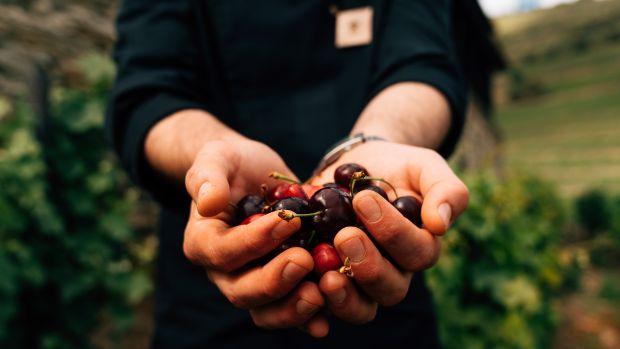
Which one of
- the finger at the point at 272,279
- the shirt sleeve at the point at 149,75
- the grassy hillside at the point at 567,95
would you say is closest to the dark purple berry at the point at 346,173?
the finger at the point at 272,279

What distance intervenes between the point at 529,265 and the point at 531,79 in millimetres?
54638

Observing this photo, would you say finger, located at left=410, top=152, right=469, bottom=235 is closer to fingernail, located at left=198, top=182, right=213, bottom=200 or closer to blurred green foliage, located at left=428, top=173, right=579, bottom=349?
fingernail, located at left=198, top=182, right=213, bottom=200

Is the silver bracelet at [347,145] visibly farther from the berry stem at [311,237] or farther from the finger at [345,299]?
the finger at [345,299]

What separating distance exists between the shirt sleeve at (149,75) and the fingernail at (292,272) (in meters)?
0.77

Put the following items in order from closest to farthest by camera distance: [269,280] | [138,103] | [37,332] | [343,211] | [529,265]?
1. [269,280]
2. [343,211]
3. [138,103]
4. [37,332]
5. [529,265]

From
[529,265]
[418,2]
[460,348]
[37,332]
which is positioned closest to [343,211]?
[418,2]

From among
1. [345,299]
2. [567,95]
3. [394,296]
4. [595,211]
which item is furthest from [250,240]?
[567,95]

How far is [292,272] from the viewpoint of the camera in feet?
3.50

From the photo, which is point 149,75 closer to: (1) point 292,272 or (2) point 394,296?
(1) point 292,272

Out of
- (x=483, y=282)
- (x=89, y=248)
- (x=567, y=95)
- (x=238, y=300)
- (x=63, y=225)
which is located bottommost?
(x=567, y=95)

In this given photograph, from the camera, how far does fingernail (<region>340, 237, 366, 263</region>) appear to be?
106cm

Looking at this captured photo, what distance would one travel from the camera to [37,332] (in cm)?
326

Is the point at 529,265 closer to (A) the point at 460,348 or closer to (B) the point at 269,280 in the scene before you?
(A) the point at 460,348

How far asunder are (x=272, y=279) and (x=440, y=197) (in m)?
0.46
